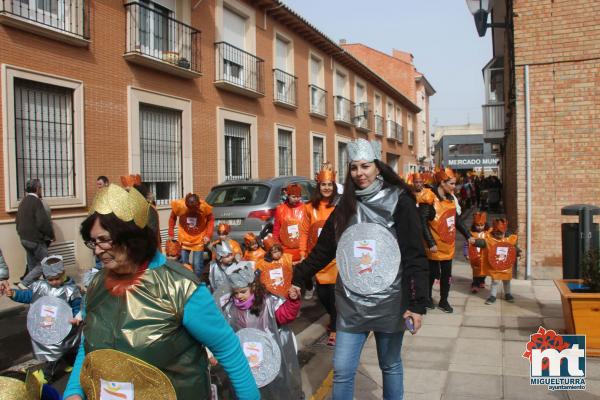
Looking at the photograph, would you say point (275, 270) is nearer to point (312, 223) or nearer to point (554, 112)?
point (312, 223)

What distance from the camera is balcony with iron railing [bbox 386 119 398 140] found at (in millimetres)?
32938

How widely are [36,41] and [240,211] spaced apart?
15.6ft

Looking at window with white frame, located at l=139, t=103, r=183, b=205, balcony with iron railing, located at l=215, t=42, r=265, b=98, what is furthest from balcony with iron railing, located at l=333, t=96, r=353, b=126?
window with white frame, located at l=139, t=103, r=183, b=205

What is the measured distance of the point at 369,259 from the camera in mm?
2979

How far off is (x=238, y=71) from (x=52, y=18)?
6911 mm

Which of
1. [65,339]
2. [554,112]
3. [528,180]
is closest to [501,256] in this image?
[528,180]

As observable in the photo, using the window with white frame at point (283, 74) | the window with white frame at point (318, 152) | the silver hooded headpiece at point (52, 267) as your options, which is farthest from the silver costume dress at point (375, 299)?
the window with white frame at point (318, 152)

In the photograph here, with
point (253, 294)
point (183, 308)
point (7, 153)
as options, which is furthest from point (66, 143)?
point (183, 308)

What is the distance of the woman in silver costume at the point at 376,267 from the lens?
2953mm

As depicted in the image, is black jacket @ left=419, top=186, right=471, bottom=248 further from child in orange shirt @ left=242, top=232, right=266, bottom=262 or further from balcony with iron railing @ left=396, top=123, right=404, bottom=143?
balcony with iron railing @ left=396, top=123, right=404, bottom=143

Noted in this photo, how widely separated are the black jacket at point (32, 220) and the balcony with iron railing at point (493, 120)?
11040 millimetres

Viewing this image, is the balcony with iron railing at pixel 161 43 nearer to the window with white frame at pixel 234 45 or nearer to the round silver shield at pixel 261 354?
the window with white frame at pixel 234 45

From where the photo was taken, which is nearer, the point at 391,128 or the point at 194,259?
the point at 194,259

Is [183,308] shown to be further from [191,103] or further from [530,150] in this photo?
[191,103]
